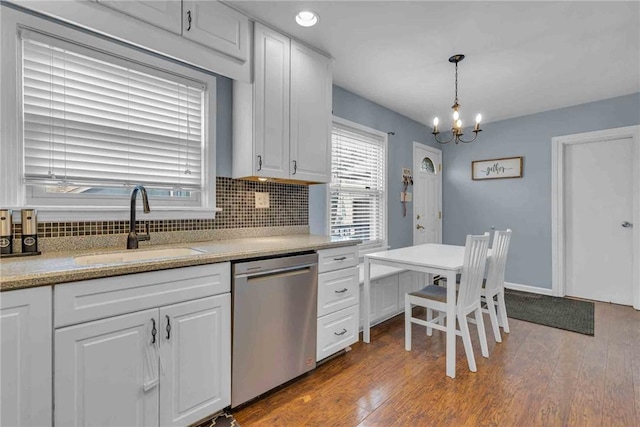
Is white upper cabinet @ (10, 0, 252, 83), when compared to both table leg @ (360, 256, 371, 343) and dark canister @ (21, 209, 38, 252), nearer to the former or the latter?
dark canister @ (21, 209, 38, 252)

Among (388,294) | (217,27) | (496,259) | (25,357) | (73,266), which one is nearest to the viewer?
(25,357)

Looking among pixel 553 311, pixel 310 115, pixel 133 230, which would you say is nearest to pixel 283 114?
pixel 310 115

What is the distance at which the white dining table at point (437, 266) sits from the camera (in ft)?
7.09

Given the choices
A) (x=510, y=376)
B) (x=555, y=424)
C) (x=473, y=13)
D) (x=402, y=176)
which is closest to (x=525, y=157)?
(x=402, y=176)

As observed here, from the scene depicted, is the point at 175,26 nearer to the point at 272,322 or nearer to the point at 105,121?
the point at 105,121

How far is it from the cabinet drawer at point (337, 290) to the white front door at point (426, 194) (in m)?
2.29

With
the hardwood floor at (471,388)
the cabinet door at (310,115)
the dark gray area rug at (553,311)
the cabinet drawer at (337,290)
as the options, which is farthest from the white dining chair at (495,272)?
the cabinet door at (310,115)

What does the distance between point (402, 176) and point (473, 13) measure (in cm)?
230

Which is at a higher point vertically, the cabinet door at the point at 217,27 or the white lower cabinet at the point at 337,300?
the cabinet door at the point at 217,27

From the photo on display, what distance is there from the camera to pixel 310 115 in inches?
98.4

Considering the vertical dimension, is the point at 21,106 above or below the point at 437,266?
above

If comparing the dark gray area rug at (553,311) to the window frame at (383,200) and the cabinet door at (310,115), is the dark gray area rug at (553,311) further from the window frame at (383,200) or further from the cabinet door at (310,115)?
the cabinet door at (310,115)

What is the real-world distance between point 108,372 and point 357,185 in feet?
9.19

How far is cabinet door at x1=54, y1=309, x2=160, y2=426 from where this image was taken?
3.88 feet
